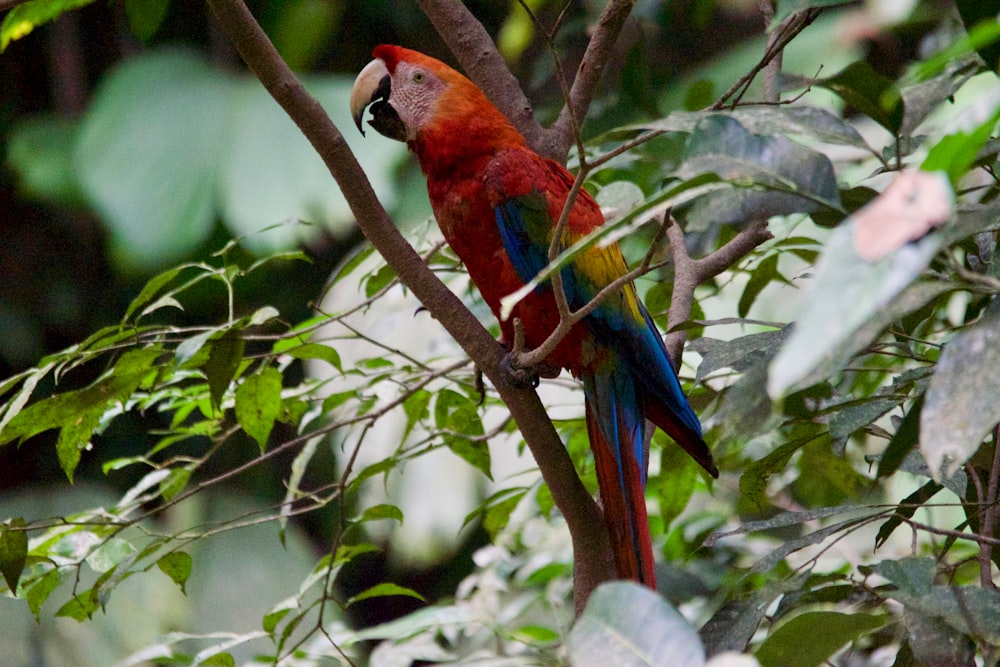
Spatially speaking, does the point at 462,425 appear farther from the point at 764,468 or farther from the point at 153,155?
the point at 153,155

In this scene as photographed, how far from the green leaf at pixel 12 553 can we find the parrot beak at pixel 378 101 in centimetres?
56

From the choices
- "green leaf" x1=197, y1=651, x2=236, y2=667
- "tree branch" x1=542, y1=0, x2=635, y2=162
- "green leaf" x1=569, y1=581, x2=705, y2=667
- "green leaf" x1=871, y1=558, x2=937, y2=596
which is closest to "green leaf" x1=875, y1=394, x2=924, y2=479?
"green leaf" x1=871, y1=558, x2=937, y2=596

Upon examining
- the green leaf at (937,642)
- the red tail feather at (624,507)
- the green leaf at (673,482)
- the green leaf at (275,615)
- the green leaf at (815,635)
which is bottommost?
the green leaf at (673,482)

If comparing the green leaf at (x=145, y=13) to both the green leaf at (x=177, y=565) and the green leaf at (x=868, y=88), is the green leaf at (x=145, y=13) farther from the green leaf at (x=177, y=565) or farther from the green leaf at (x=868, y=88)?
the green leaf at (x=868, y=88)

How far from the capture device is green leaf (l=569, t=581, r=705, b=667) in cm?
32

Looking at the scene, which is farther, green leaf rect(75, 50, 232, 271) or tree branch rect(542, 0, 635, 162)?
green leaf rect(75, 50, 232, 271)

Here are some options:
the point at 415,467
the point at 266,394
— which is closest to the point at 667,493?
the point at 266,394

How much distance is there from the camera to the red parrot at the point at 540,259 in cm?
78

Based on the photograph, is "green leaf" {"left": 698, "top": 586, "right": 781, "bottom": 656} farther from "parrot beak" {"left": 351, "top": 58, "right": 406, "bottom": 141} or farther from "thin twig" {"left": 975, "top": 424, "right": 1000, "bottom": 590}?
"parrot beak" {"left": 351, "top": 58, "right": 406, "bottom": 141}

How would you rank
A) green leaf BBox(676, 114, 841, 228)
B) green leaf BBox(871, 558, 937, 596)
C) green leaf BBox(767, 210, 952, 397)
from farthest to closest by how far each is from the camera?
1. green leaf BBox(871, 558, 937, 596)
2. green leaf BBox(676, 114, 841, 228)
3. green leaf BBox(767, 210, 952, 397)

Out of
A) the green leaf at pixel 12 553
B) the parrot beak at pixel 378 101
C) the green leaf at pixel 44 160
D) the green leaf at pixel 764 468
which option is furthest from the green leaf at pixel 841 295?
the green leaf at pixel 44 160

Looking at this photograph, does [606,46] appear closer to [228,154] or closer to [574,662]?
[574,662]

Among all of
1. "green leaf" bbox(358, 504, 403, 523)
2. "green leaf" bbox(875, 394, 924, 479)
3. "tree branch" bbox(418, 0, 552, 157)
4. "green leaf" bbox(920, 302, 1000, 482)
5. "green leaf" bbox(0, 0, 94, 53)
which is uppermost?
"green leaf" bbox(0, 0, 94, 53)

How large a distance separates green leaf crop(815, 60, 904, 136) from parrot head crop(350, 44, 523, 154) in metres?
0.55
